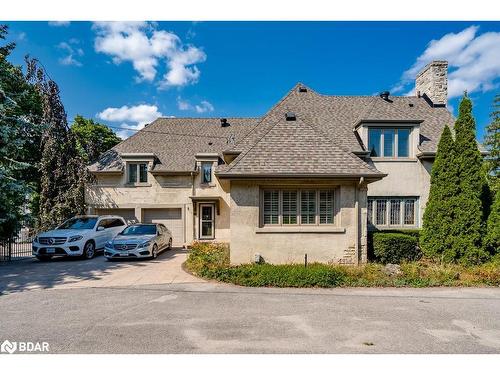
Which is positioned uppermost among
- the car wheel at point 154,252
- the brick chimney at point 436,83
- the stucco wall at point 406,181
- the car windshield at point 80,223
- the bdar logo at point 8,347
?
the brick chimney at point 436,83

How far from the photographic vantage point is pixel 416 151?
545 inches

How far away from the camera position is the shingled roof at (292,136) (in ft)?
33.2

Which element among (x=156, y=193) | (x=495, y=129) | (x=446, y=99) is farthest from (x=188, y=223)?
(x=495, y=129)

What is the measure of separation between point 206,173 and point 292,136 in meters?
8.17

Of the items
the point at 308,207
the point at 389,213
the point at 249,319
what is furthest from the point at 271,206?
the point at 389,213

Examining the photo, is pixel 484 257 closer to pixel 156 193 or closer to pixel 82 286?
pixel 82 286

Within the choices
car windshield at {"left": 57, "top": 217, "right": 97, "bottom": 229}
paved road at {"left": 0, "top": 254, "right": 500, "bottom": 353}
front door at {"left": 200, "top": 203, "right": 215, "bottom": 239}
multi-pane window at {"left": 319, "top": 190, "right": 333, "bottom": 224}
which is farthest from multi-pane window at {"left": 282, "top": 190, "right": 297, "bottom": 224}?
car windshield at {"left": 57, "top": 217, "right": 97, "bottom": 229}

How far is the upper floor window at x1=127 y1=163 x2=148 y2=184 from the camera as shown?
17.5 m

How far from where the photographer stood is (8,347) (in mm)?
4559

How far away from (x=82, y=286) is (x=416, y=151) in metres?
15.2

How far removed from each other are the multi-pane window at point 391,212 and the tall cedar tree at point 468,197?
3.73 meters

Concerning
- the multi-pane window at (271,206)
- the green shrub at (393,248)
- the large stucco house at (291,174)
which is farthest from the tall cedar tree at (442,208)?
the multi-pane window at (271,206)

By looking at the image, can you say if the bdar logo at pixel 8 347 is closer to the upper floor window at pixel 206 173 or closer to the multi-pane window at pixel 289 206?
the multi-pane window at pixel 289 206

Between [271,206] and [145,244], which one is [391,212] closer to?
[271,206]
